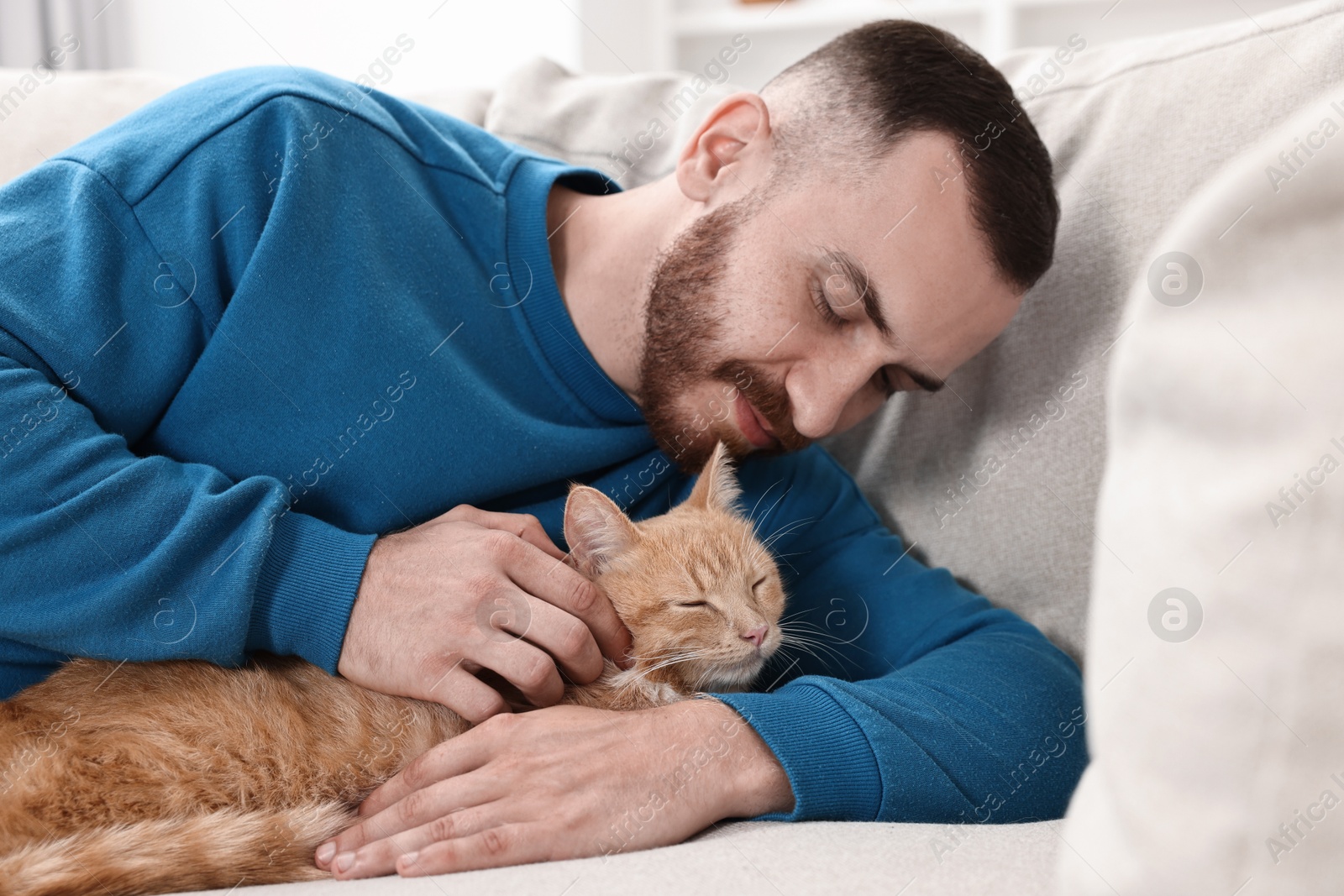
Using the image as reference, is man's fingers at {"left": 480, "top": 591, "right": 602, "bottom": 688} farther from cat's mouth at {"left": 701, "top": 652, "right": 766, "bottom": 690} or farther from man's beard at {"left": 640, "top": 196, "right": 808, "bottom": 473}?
man's beard at {"left": 640, "top": 196, "right": 808, "bottom": 473}

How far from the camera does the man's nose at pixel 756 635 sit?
1390 mm

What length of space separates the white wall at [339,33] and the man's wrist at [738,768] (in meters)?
2.81

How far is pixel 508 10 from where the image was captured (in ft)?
11.6

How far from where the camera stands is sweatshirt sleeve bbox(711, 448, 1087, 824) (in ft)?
3.64

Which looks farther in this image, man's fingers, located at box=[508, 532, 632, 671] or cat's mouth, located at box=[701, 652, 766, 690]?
cat's mouth, located at box=[701, 652, 766, 690]

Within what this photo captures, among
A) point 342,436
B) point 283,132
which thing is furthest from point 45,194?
point 342,436

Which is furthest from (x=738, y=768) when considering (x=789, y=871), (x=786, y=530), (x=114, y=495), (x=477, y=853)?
(x=114, y=495)

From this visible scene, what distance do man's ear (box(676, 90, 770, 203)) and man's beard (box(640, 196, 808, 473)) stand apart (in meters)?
0.06

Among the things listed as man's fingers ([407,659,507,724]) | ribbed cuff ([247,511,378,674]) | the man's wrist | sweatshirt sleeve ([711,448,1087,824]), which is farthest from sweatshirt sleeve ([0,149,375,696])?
sweatshirt sleeve ([711,448,1087,824])

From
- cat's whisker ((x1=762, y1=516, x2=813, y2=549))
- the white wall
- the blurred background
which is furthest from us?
the white wall

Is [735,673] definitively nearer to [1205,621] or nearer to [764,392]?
[764,392]

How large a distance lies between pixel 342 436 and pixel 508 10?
2.77m

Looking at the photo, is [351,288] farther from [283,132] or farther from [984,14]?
[984,14]

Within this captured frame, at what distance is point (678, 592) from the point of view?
4.53 ft
